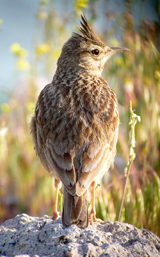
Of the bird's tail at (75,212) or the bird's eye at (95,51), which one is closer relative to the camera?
the bird's tail at (75,212)

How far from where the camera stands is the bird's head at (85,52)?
417 centimetres

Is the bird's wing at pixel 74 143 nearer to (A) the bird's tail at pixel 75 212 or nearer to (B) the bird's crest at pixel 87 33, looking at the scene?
(A) the bird's tail at pixel 75 212

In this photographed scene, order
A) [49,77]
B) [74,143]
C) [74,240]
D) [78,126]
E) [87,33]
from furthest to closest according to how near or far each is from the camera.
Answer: [49,77]
[87,33]
[78,126]
[74,143]
[74,240]

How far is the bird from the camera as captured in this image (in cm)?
275

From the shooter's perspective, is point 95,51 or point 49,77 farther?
point 49,77

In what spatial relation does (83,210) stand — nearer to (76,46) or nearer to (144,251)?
(144,251)

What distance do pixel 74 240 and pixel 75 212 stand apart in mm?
199

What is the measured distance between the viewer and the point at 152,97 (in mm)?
4793

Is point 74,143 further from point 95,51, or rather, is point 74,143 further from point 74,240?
point 95,51

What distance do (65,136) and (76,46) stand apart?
1541 millimetres

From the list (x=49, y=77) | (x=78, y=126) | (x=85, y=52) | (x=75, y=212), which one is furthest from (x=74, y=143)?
(x=49, y=77)

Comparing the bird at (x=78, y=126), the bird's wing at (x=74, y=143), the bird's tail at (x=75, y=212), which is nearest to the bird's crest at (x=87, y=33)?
the bird at (x=78, y=126)

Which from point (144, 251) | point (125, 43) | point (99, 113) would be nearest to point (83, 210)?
→ point (144, 251)

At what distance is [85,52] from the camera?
4184 mm
